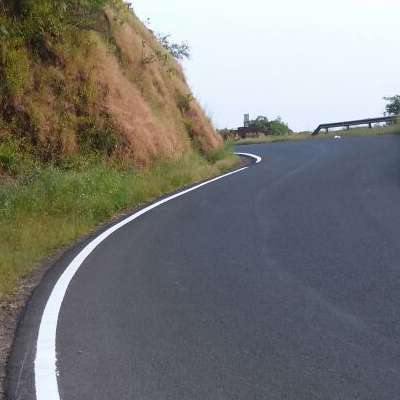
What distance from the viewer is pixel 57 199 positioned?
40.2 ft

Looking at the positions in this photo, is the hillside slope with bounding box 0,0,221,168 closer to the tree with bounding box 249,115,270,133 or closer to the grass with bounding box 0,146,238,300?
the grass with bounding box 0,146,238,300

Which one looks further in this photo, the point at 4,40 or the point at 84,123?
the point at 84,123

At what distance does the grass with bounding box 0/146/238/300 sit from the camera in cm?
933

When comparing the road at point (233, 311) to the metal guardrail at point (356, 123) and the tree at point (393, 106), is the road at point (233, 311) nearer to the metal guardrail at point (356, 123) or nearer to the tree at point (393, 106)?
the metal guardrail at point (356, 123)

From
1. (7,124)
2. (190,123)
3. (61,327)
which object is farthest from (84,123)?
(61,327)

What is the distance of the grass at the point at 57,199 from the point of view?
9328 mm

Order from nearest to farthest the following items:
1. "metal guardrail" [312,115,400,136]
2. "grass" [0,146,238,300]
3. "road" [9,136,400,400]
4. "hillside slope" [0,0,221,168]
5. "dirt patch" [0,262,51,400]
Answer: "road" [9,136,400,400] < "dirt patch" [0,262,51,400] < "grass" [0,146,238,300] < "hillside slope" [0,0,221,168] < "metal guardrail" [312,115,400,136]

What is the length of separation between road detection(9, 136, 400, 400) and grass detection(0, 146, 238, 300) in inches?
22.3

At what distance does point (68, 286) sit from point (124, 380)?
9.00ft

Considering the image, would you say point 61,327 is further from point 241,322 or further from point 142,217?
point 142,217

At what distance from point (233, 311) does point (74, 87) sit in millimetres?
12405

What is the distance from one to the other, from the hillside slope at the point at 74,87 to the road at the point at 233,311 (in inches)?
214

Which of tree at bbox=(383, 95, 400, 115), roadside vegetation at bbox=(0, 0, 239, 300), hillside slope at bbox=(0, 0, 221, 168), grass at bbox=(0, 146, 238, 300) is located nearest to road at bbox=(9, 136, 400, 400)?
grass at bbox=(0, 146, 238, 300)

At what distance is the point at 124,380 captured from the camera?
16.0ft
